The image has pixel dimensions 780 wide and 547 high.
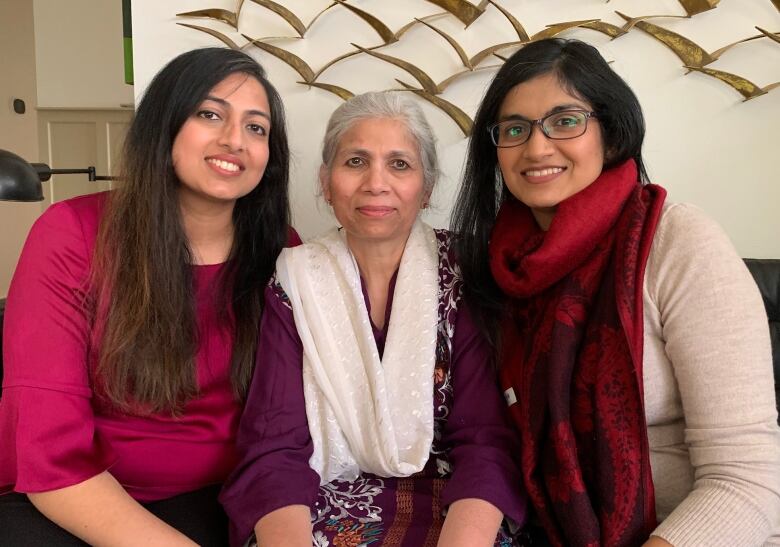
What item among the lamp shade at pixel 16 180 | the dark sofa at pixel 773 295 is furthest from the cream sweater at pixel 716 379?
the lamp shade at pixel 16 180

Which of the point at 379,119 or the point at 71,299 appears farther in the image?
the point at 379,119

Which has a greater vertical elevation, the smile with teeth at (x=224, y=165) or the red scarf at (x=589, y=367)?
the smile with teeth at (x=224, y=165)

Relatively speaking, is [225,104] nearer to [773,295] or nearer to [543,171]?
[543,171]

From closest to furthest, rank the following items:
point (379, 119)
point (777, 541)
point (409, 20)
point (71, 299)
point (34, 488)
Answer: point (777, 541) → point (34, 488) → point (71, 299) → point (379, 119) → point (409, 20)

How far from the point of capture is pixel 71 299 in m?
1.38

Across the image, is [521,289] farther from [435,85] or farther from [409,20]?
[409,20]

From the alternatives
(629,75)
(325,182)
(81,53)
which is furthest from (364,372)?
(81,53)

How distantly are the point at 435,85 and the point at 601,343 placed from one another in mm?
1074

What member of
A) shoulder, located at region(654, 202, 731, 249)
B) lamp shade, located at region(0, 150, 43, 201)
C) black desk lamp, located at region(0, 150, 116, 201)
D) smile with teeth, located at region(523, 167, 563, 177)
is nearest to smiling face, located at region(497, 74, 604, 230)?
smile with teeth, located at region(523, 167, 563, 177)

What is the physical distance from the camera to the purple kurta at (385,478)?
132 cm

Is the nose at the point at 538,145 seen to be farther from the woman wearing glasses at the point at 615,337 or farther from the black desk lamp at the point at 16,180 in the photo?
the black desk lamp at the point at 16,180

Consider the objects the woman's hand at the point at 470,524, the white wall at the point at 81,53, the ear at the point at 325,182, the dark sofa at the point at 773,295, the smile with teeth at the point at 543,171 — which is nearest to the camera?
the woman's hand at the point at 470,524

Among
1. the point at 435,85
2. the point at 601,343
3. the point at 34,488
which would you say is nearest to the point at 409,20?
the point at 435,85

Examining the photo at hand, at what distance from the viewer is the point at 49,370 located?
1.31 metres
